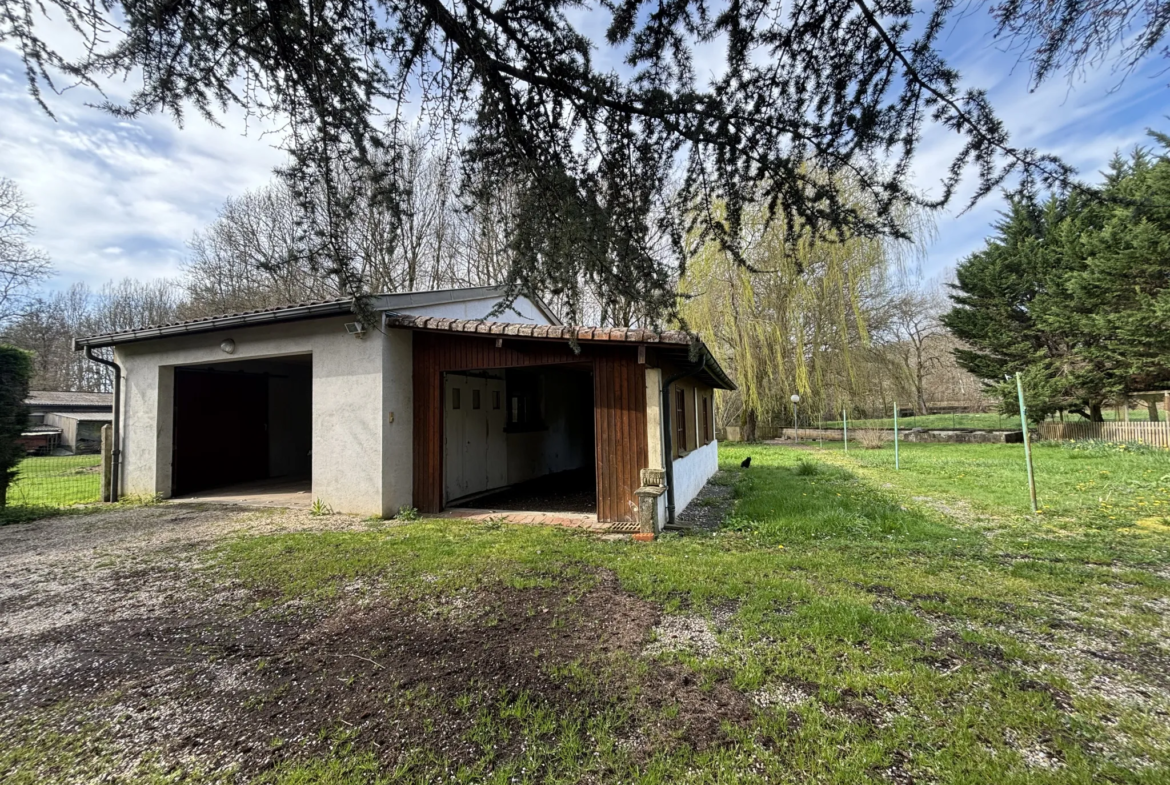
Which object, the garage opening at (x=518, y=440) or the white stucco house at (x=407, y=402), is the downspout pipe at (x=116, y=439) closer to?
the white stucco house at (x=407, y=402)

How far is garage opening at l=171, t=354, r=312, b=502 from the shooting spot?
9547 millimetres

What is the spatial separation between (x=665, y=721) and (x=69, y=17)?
189 inches

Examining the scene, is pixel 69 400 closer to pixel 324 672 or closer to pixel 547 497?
pixel 547 497

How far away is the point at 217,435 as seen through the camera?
10.3 metres

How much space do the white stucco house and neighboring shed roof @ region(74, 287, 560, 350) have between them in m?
0.03

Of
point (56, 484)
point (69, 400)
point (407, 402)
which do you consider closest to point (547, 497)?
point (407, 402)

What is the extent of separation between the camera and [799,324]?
17.2 metres

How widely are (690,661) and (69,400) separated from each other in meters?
36.3

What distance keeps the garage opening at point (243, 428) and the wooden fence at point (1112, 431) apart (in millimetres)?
23224

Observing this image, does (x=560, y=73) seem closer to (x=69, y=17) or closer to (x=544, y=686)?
(x=69, y=17)

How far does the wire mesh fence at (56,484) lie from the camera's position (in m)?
8.91

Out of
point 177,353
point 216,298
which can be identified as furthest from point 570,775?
point 216,298

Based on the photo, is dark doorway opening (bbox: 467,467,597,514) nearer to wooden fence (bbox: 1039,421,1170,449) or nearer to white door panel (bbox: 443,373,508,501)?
white door panel (bbox: 443,373,508,501)

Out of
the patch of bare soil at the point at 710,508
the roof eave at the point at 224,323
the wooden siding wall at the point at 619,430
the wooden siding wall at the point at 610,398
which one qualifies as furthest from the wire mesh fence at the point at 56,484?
the patch of bare soil at the point at 710,508
